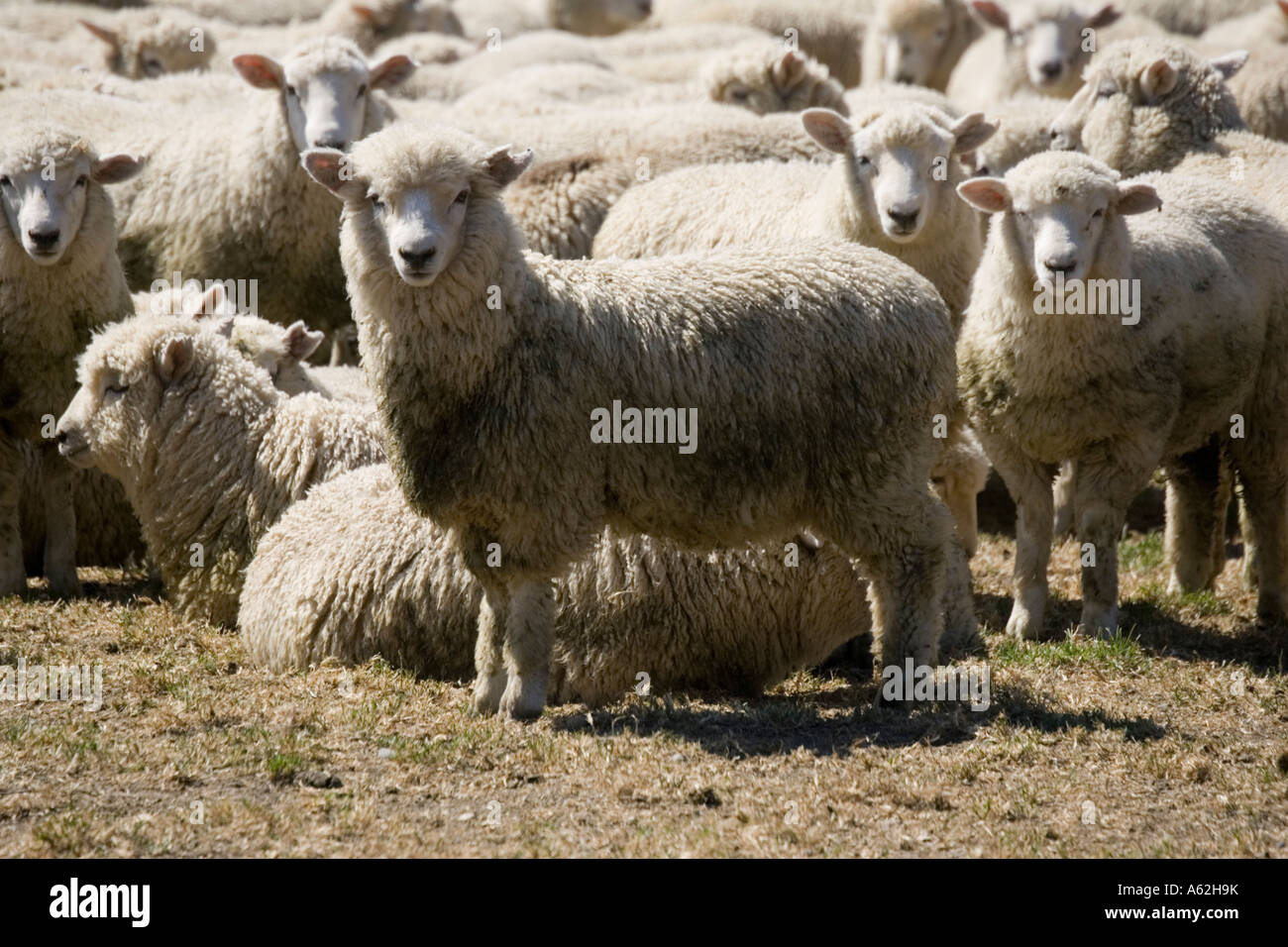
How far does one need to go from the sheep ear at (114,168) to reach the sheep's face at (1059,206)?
3.86 m

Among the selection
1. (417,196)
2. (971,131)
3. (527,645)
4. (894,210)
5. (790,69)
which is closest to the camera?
(417,196)

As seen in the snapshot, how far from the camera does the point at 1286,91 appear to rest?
43.9 ft

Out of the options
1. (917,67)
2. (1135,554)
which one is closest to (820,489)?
(1135,554)

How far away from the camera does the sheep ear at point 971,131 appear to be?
8.09 m

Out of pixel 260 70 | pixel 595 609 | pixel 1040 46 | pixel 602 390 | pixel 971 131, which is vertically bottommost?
pixel 595 609

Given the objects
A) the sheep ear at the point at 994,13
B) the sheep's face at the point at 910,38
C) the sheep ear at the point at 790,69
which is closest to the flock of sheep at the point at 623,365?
the sheep ear at the point at 790,69

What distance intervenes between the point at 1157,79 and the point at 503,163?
509cm

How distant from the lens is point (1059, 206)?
278 inches

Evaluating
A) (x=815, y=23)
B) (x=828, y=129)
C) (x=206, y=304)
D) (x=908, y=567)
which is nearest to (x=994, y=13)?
(x=815, y=23)

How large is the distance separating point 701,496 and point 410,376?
1088mm

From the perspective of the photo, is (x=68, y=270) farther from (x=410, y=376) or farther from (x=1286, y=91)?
(x=1286, y=91)

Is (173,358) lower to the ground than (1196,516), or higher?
higher

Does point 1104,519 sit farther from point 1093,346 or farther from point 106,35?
point 106,35
